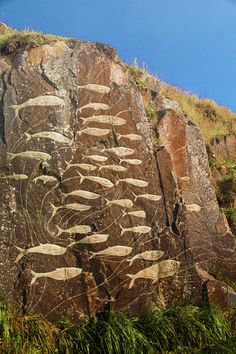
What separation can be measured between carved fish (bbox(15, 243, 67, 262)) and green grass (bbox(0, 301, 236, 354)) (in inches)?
30.8

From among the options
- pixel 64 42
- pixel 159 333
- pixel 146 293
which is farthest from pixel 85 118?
pixel 159 333

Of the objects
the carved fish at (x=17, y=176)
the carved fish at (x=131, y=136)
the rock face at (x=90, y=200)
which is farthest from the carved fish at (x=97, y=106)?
the carved fish at (x=17, y=176)

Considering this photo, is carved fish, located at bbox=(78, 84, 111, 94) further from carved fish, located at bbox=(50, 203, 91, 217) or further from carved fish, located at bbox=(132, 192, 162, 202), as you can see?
carved fish, located at bbox=(50, 203, 91, 217)

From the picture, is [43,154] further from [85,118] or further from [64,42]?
[64,42]

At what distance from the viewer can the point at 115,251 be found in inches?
313

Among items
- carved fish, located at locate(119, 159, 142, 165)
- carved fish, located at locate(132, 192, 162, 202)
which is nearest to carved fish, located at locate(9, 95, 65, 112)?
carved fish, located at locate(119, 159, 142, 165)

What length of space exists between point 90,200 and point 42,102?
67.3 inches

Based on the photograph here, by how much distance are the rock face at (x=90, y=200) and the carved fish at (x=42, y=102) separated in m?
0.02

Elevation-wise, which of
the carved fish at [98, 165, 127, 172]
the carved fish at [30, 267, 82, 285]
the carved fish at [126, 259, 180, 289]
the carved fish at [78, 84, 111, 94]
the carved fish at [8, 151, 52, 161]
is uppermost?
the carved fish at [78, 84, 111, 94]

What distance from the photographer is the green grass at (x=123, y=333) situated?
6676mm

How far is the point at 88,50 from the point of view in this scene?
29.2 feet

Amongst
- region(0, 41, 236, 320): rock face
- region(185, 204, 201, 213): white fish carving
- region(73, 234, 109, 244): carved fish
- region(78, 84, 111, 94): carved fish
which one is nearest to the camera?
region(0, 41, 236, 320): rock face

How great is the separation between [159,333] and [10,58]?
16.0 ft

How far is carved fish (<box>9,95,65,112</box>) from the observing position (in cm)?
809
